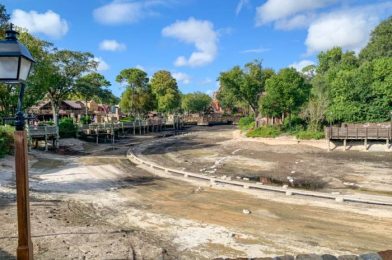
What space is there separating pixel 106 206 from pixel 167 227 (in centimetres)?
401

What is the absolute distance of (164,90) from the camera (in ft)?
247

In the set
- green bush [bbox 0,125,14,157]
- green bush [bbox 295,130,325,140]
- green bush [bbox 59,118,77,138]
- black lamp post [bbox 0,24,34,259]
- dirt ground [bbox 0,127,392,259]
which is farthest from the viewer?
green bush [bbox 59,118,77,138]

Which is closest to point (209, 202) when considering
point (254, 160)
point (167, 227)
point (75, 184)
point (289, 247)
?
point (167, 227)

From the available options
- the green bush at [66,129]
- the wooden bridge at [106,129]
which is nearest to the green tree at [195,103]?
the wooden bridge at [106,129]

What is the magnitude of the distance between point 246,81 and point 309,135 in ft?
68.8

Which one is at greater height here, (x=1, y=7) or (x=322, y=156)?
(x=1, y=7)

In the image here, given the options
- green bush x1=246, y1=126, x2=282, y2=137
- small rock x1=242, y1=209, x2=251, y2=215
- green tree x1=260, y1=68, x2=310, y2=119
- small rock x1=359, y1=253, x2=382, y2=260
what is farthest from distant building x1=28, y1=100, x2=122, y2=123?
small rock x1=359, y1=253, x2=382, y2=260

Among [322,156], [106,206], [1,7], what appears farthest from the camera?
[322,156]

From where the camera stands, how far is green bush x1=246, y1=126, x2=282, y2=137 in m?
41.5

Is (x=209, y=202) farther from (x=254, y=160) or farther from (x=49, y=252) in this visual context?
(x=254, y=160)

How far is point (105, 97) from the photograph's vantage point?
162 ft

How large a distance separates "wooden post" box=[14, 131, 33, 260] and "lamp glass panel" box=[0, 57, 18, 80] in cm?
73

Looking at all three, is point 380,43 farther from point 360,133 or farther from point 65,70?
point 65,70

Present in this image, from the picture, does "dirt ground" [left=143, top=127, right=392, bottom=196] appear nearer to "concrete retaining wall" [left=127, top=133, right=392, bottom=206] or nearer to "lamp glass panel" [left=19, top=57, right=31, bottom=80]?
"concrete retaining wall" [left=127, top=133, right=392, bottom=206]
